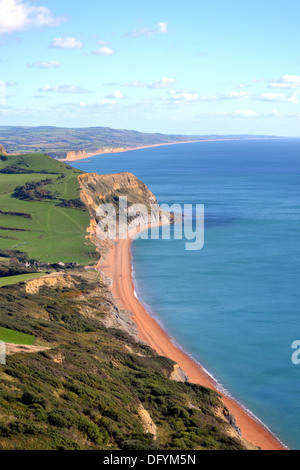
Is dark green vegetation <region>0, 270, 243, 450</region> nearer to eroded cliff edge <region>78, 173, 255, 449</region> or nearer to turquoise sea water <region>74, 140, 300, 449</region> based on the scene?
turquoise sea water <region>74, 140, 300, 449</region>

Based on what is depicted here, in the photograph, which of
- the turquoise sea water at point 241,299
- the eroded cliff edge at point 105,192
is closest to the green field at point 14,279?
the turquoise sea water at point 241,299

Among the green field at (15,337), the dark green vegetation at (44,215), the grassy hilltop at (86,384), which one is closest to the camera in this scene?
the grassy hilltop at (86,384)

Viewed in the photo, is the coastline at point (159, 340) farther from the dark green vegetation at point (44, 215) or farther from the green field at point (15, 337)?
the green field at point (15, 337)

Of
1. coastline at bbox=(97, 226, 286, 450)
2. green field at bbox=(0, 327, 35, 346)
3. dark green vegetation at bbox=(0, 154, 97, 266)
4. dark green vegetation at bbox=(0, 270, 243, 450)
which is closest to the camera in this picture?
dark green vegetation at bbox=(0, 270, 243, 450)

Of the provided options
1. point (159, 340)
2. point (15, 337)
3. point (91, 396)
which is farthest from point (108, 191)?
point (91, 396)

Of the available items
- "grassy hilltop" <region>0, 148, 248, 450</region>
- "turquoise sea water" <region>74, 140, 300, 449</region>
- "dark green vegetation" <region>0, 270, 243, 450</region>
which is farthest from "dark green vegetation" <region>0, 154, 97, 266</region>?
"dark green vegetation" <region>0, 270, 243, 450</region>

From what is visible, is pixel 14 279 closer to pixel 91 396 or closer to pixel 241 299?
pixel 241 299
